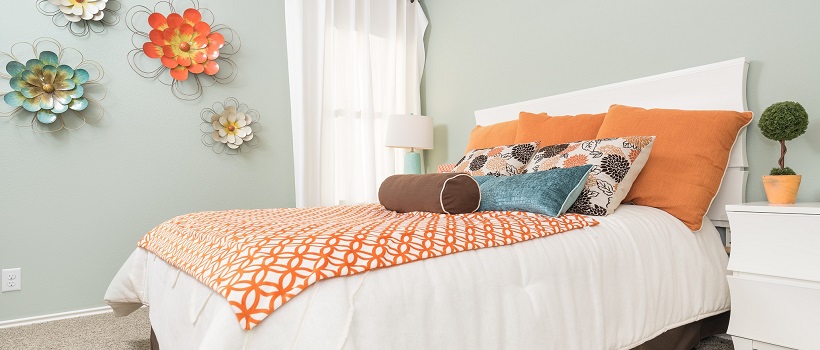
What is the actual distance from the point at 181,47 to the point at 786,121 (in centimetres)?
307

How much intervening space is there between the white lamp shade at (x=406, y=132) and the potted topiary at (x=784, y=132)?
84.1 inches

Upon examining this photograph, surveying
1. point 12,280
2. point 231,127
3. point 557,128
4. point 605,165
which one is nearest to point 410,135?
point 231,127

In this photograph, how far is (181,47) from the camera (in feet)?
9.45

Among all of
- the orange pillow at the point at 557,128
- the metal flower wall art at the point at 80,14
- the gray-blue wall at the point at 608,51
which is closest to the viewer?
the gray-blue wall at the point at 608,51

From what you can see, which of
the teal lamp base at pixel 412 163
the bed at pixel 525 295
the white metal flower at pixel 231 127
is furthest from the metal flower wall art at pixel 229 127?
the bed at pixel 525 295

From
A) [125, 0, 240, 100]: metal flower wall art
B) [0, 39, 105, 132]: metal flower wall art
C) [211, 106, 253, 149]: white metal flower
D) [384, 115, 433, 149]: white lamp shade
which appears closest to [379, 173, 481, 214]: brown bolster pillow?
[384, 115, 433, 149]: white lamp shade

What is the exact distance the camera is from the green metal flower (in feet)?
7.98

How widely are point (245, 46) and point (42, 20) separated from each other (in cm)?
108

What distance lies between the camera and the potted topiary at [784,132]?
1.65 m

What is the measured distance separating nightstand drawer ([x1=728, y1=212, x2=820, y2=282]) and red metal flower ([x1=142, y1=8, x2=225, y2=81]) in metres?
2.89

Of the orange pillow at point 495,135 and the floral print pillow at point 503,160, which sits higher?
the orange pillow at point 495,135

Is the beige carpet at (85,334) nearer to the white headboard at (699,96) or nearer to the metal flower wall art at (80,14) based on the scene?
the metal flower wall art at (80,14)

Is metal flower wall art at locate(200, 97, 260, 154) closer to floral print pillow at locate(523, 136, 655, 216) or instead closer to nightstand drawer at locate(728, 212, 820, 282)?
floral print pillow at locate(523, 136, 655, 216)

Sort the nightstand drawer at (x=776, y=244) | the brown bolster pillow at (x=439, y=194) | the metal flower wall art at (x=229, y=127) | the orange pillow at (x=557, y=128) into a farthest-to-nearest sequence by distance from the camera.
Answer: the metal flower wall art at (x=229, y=127), the orange pillow at (x=557, y=128), the brown bolster pillow at (x=439, y=194), the nightstand drawer at (x=776, y=244)
